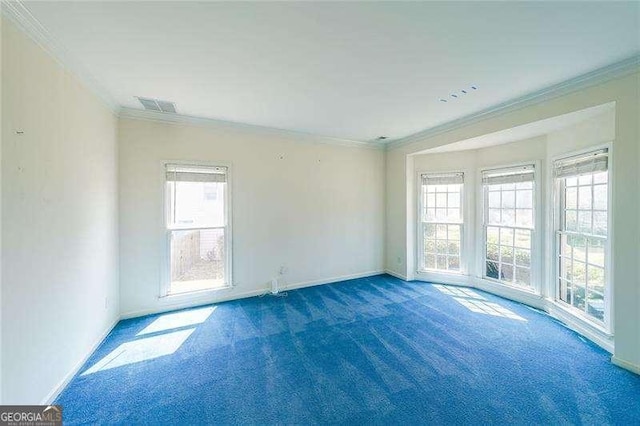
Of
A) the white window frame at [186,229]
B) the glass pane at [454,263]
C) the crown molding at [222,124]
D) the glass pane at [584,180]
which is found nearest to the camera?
the glass pane at [584,180]

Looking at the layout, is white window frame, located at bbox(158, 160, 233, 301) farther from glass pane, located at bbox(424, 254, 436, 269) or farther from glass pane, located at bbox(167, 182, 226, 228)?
glass pane, located at bbox(424, 254, 436, 269)

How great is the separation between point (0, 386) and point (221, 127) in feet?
9.98

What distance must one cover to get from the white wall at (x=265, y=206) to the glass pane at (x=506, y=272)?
1934 mm

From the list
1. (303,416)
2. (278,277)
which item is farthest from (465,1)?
(278,277)

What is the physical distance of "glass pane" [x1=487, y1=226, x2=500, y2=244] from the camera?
379 cm

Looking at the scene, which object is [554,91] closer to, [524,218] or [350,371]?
[524,218]

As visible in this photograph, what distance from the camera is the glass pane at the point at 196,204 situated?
3268 mm

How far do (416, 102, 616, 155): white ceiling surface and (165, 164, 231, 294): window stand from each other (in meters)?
3.43

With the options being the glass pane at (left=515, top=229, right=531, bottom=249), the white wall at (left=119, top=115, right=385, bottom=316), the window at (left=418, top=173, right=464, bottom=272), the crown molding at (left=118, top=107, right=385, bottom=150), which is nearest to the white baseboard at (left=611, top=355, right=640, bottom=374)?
the glass pane at (left=515, top=229, right=531, bottom=249)

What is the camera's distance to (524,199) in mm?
3486

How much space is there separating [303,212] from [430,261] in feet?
8.18

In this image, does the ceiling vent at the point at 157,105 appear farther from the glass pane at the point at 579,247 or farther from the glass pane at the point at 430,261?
the glass pane at the point at 579,247

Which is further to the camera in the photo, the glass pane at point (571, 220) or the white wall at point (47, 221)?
the glass pane at point (571, 220)

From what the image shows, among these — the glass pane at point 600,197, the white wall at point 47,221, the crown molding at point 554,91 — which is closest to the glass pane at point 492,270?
the glass pane at point 600,197
